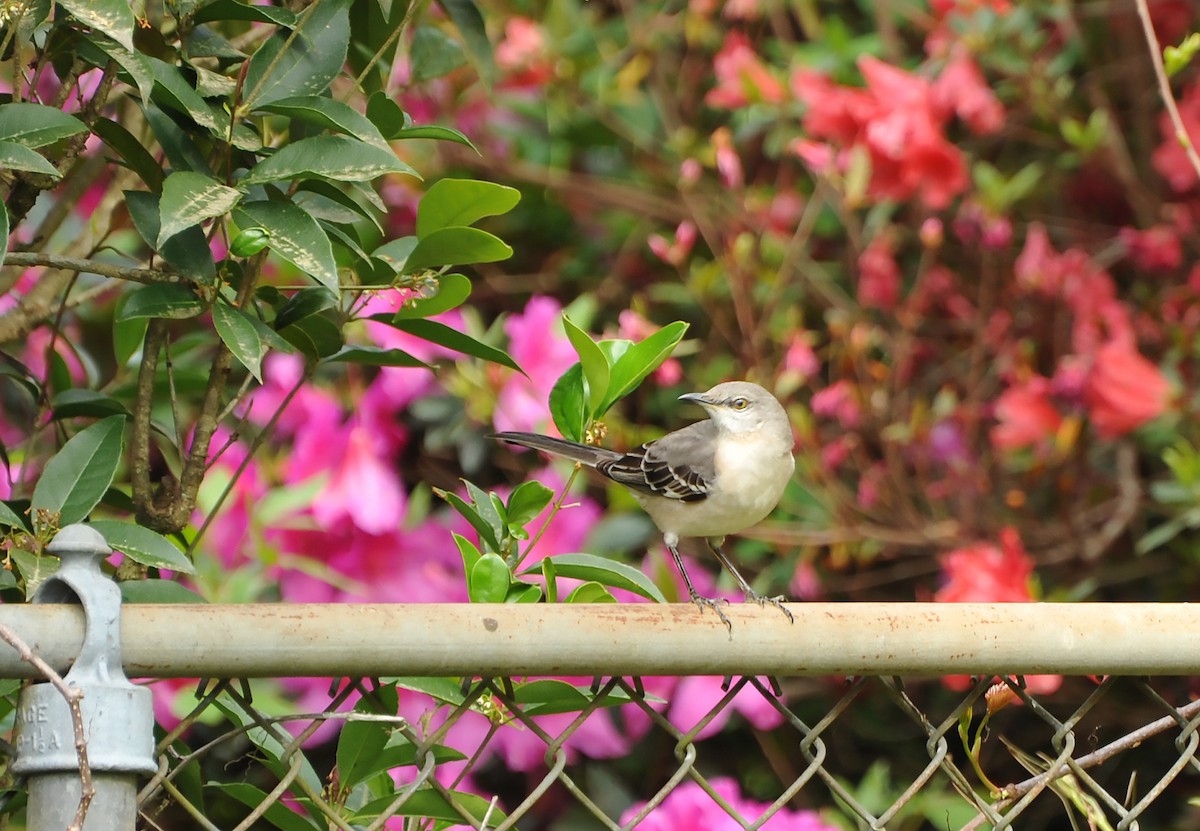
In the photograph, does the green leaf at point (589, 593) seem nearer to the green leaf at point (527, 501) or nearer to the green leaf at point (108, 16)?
the green leaf at point (527, 501)

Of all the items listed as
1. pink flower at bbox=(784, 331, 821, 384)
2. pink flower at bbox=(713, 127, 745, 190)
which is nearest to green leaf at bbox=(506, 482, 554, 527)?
pink flower at bbox=(784, 331, 821, 384)

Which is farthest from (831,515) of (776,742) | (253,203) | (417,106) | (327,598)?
(253,203)

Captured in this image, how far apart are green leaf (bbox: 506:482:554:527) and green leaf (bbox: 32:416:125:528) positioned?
423 mm

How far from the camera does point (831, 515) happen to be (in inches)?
125

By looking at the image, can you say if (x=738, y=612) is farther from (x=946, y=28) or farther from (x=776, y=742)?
(x=946, y=28)

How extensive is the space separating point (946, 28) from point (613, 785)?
197 cm

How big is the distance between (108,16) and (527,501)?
2.15 feet

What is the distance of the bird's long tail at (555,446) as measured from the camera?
2.35 m

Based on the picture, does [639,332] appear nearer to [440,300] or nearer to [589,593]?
[440,300]

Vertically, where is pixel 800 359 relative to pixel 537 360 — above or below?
below

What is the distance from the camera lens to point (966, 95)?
3160 mm

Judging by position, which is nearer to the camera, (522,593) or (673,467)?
(522,593)

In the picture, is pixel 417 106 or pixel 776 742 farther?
pixel 417 106

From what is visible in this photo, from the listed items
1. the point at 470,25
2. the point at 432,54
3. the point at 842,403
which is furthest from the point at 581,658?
the point at 842,403
